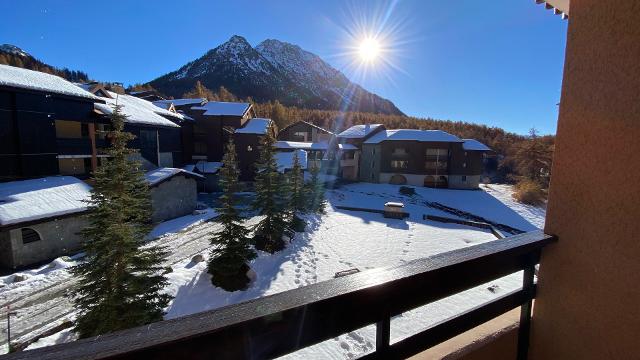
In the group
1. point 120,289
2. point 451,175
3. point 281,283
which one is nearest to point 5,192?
point 120,289

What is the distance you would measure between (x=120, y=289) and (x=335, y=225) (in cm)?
1442

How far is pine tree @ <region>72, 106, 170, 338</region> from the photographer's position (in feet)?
23.1

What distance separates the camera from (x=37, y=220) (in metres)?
12.7

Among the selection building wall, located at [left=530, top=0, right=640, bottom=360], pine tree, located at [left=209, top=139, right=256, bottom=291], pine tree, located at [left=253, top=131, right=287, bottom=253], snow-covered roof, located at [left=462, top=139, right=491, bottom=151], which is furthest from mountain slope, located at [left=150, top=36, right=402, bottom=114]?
building wall, located at [left=530, top=0, right=640, bottom=360]

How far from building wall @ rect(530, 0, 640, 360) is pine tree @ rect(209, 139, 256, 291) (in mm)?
10922

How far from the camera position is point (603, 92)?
1844 mm

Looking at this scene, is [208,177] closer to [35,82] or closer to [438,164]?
[35,82]

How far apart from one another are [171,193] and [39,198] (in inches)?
288

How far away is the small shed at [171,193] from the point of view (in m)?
19.4

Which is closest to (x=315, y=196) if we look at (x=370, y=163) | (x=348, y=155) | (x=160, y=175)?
(x=160, y=175)

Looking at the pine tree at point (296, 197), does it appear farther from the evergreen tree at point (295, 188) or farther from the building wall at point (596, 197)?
the building wall at point (596, 197)

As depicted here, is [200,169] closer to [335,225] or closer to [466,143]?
[335,225]

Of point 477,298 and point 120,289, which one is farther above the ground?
point 120,289

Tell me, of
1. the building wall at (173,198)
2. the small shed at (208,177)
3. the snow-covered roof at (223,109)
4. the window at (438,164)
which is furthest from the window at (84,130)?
the window at (438,164)
